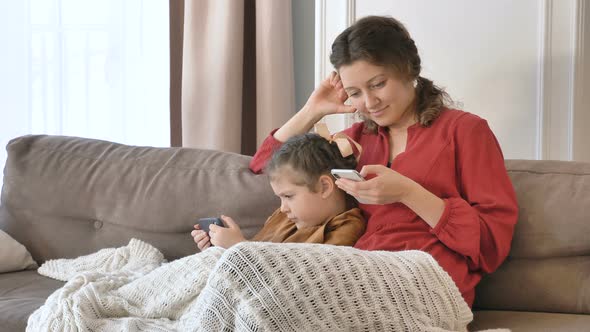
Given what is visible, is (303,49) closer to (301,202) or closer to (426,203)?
(301,202)

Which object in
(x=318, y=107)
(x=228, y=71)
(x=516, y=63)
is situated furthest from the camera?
(x=228, y=71)

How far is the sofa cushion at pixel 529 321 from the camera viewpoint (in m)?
1.75

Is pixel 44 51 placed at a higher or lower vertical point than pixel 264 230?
higher

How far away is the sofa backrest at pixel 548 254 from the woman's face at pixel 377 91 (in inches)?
14.3

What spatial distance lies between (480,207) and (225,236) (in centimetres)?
64

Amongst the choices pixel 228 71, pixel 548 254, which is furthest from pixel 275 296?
pixel 228 71

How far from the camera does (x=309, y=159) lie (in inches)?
79.3

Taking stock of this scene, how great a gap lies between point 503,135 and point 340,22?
0.67 m

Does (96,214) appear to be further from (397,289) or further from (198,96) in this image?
(397,289)

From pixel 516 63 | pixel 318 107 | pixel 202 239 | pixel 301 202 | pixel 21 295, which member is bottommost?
pixel 21 295

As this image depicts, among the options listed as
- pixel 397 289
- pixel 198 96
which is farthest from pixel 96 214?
pixel 397 289

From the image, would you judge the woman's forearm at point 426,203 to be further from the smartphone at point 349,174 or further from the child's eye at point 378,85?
the child's eye at point 378,85

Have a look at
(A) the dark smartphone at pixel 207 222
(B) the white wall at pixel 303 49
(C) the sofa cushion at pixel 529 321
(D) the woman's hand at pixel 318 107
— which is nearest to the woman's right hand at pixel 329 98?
(D) the woman's hand at pixel 318 107

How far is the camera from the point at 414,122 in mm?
2012
